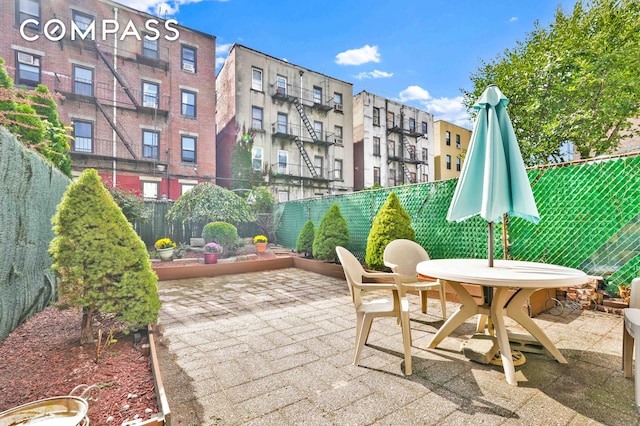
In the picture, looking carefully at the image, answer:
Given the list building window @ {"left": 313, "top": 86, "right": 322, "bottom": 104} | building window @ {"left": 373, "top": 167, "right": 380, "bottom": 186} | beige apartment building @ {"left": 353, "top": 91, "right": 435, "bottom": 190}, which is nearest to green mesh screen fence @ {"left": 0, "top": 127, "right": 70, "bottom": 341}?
building window @ {"left": 313, "top": 86, "right": 322, "bottom": 104}

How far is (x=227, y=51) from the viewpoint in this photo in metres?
19.1

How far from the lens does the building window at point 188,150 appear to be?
1662 cm

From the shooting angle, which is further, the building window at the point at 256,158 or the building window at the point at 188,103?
the building window at the point at 256,158

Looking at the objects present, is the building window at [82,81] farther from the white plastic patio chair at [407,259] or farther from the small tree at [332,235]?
the white plastic patio chair at [407,259]

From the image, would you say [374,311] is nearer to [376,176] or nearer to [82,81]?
[82,81]

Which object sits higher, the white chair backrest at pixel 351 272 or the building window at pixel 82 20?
the building window at pixel 82 20

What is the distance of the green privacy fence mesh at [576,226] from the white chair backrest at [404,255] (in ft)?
5.91

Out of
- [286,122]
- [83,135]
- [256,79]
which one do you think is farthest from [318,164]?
[83,135]

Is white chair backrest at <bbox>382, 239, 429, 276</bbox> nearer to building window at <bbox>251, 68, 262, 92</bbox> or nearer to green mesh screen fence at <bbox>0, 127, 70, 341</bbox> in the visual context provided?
green mesh screen fence at <bbox>0, 127, 70, 341</bbox>

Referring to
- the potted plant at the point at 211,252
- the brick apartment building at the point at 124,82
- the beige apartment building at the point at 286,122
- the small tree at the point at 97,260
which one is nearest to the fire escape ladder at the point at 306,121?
the beige apartment building at the point at 286,122

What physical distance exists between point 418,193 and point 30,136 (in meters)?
7.38

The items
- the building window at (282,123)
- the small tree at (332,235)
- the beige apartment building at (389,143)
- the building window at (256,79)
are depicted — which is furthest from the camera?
the beige apartment building at (389,143)

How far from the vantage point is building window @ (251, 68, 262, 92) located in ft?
61.3

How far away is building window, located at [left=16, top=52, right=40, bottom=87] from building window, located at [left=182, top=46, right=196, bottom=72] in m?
6.29
